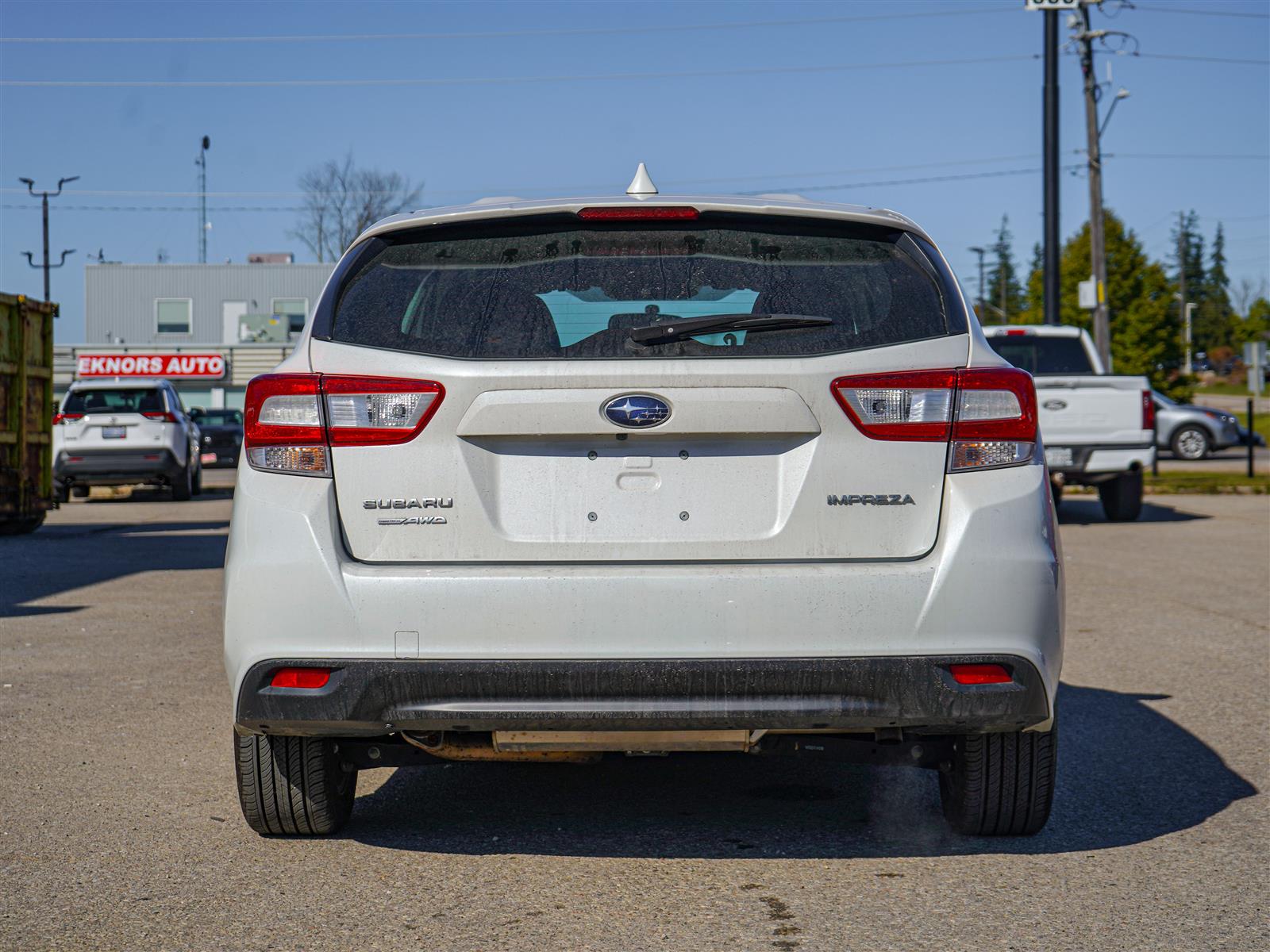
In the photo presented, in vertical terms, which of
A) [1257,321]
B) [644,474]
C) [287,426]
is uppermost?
[1257,321]

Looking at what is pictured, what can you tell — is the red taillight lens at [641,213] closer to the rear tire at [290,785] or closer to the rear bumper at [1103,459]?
the rear tire at [290,785]

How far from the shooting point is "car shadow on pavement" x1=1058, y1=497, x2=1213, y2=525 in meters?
17.6

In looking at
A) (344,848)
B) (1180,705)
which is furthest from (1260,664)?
(344,848)

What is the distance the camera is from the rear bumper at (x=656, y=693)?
3707 mm

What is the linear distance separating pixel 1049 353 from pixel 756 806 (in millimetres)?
13585

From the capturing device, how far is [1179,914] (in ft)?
12.4

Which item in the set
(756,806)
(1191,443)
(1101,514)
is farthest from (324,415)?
(1191,443)

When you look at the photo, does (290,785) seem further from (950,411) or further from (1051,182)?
(1051,182)

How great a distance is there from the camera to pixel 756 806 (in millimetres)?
4922

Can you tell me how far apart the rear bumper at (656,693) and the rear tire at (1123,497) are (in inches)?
543

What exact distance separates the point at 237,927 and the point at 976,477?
2.09 m

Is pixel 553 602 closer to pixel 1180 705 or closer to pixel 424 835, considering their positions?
pixel 424 835

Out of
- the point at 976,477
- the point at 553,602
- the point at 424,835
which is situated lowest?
the point at 424,835

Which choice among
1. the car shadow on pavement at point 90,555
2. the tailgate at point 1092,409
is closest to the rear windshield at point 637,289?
the car shadow on pavement at point 90,555
